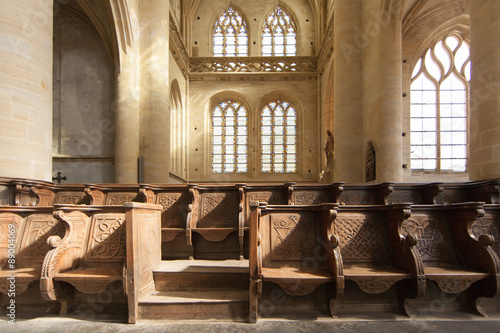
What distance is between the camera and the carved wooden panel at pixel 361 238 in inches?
106

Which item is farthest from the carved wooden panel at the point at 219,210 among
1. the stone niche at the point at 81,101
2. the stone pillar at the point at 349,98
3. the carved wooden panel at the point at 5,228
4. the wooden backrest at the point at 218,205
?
the stone niche at the point at 81,101

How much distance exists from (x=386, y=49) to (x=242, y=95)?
8.71 meters

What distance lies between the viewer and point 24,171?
3926 millimetres

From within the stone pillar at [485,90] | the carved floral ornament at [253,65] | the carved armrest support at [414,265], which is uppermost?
the carved floral ornament at [253,65]

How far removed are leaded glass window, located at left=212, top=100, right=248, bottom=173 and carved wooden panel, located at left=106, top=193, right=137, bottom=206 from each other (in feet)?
34.2

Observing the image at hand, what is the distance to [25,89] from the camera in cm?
403

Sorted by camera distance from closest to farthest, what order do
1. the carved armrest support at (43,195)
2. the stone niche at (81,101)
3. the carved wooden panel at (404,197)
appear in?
the carved armrest support at (43,195) → the carved wooden panel at (404,197) → the stone niche at (81,101)

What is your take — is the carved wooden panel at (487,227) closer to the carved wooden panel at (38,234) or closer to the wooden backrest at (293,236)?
the wooden backrest at (293,236)

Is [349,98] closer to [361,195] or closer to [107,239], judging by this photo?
[361,195]

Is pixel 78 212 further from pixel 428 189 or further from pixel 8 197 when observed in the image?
pixel 428 189

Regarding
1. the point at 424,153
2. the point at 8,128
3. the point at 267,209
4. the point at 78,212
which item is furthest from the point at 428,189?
the point at 424,153

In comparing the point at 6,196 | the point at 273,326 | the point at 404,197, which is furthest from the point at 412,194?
the point at 6,196

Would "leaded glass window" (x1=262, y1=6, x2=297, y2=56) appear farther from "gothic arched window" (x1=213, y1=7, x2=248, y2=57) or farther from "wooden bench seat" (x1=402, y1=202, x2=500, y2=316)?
"wooden bench seat" (x1=402, y1=202, x2=500, y2=316)

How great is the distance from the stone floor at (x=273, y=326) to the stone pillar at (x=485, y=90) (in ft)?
7.67
